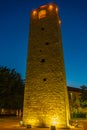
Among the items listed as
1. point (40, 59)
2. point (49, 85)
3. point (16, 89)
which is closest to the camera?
point (49, 85)

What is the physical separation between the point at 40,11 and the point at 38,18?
1178 mm

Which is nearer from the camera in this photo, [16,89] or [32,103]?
[32,103]

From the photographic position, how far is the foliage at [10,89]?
88.2ft

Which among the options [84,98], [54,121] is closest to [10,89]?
[84,98]

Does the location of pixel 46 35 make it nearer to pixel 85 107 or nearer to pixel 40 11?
pixel 40 11

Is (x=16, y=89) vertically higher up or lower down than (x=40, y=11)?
lower down

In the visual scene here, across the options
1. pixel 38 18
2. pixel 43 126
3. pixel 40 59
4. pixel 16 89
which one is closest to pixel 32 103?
pixel 43 126

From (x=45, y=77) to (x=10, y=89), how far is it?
1406 centimetres

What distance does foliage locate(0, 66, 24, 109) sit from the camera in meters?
26.9

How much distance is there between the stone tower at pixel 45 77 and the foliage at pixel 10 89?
11.6m

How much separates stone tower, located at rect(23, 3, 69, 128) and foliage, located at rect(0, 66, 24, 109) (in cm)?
1162

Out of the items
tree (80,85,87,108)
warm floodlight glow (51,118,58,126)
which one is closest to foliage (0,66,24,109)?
tree (80,85,87,108)

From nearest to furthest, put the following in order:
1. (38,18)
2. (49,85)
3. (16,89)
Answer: (49,85) < (38,18) < (16,89)

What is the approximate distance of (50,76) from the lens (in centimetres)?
1550
